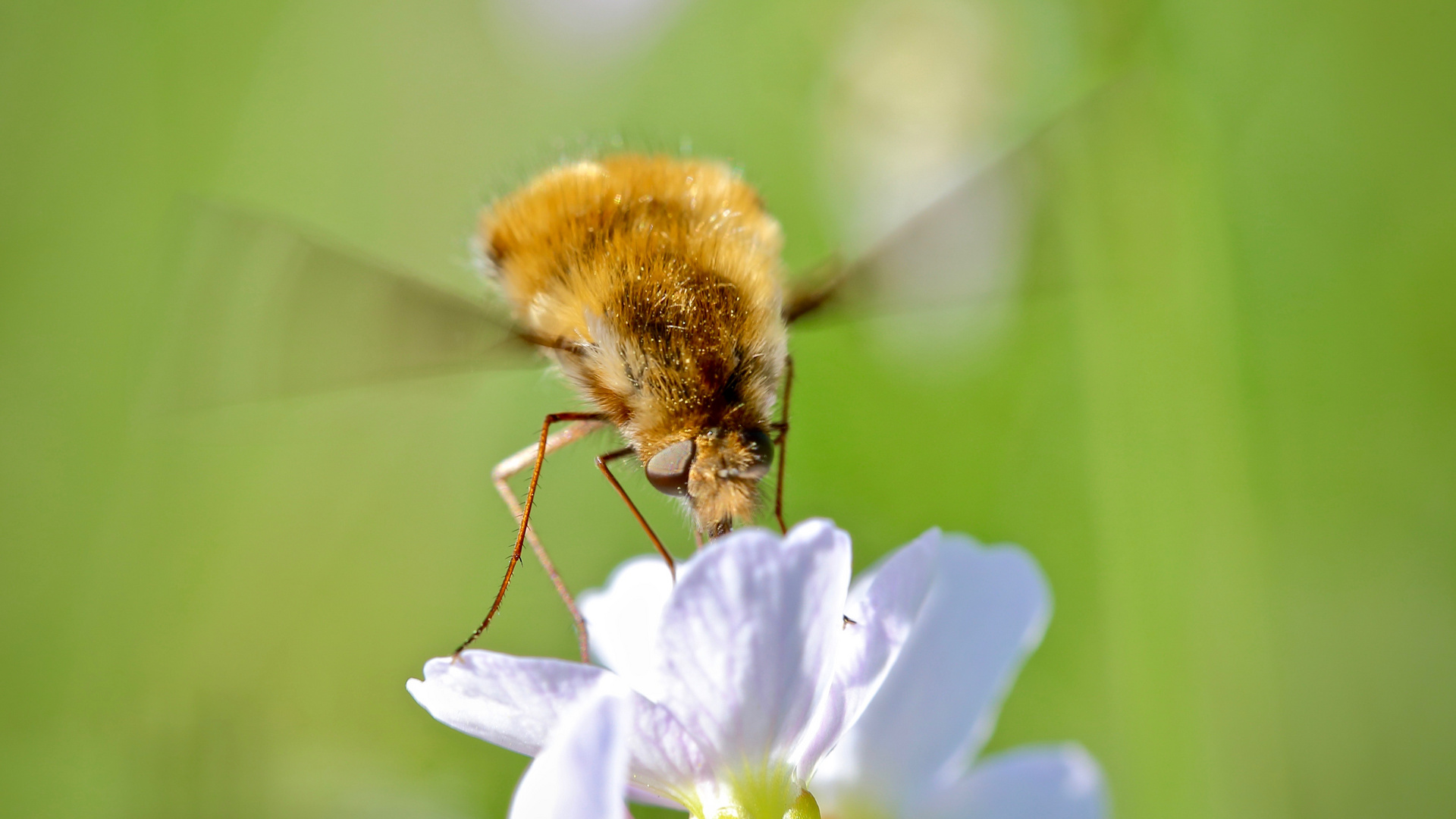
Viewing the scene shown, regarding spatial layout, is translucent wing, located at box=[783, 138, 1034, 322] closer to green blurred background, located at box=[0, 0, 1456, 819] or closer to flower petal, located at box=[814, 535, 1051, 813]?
green blurred background, located at box=[0, 0, 1456, 819]

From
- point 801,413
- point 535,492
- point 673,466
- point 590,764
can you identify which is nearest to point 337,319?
point 535,492

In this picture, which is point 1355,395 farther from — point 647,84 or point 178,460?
point 178,460

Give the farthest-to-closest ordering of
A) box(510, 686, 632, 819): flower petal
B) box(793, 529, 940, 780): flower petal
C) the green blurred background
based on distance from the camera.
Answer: the green blurred background, box(793, 529, 940, 780): flower petal, box(510, 686, 632, 819): flower petal

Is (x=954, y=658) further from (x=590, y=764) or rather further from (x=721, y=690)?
(x=590, y=764)

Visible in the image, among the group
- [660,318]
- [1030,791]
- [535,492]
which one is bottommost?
[1030,791]

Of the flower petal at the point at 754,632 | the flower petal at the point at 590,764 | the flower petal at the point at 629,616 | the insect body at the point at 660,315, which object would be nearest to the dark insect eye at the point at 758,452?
the insect body at the point at 660,315

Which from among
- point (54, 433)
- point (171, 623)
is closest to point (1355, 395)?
point (171, 623)

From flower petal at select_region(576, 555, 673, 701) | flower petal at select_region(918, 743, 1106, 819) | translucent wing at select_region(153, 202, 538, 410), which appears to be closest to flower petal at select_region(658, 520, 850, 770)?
flower petal at select_region(576, 555, 673, 701)
